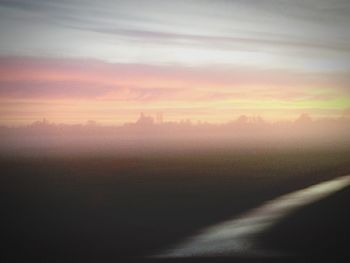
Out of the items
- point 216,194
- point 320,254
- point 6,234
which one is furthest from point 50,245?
point 216,194

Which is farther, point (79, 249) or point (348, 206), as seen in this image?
point (348, 206)

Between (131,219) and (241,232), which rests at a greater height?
(131,219)

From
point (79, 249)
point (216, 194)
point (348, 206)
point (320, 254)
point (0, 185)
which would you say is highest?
point (0, 185)

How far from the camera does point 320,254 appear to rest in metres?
4.69

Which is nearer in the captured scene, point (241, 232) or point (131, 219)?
point (241, 232)

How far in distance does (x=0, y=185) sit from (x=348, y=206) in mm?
7440

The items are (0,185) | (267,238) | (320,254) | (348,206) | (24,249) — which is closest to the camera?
(320,254)

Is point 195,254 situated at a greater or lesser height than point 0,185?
lesser

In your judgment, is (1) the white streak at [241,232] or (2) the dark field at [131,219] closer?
(1) the white streak at [241,232]

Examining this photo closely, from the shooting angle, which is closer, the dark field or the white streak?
the white streak

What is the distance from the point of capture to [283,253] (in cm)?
477

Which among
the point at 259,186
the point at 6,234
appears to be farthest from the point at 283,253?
the point at 259,186

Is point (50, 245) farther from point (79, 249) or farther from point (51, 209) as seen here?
point (51, 209)

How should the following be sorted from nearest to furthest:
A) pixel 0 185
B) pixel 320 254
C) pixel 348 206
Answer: pixel 320 254 < pixel 348 206 < pixel 0 185
